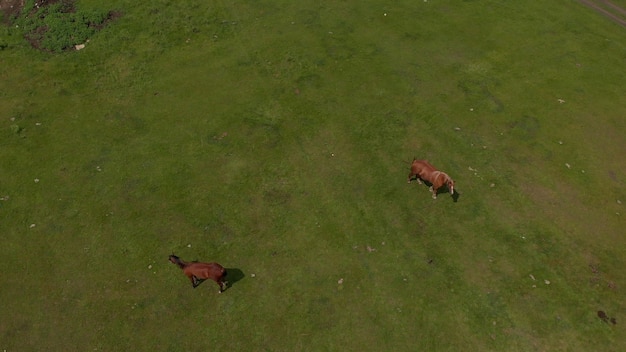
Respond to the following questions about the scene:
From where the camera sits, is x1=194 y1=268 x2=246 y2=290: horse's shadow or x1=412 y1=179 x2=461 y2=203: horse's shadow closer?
x1=194 y1=268 x2=246 y2=290: horse's shadow

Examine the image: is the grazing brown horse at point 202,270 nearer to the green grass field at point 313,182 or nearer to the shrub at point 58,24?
the green grass field at point 313,182

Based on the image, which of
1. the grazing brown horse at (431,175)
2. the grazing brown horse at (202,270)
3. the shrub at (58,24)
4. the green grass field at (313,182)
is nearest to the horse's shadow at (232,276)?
the green grass field at (313,182)

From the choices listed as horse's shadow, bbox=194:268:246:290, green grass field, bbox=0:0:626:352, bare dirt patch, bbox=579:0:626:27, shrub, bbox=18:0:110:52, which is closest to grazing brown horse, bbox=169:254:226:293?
horse's shadow, bbox=194:268:246:290

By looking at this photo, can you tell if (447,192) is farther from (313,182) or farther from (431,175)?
(313,182)

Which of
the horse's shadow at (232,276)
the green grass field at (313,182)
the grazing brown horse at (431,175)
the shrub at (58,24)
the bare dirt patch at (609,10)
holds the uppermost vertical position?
the bare dirt patch at (609,10)

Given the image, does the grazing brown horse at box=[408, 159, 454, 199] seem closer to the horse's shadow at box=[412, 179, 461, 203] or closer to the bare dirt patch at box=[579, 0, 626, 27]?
the horse's shadow at box=[412, 179, 461, 203]

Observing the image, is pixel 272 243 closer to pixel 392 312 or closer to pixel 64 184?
pixel 392 312

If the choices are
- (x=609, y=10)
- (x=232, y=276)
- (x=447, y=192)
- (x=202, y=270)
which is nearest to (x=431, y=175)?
(x=447, y=192)

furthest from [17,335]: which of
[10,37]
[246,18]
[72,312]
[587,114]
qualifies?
[587,114]
